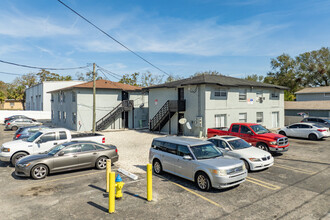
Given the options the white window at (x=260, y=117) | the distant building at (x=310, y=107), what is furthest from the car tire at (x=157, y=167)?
the distant building at (x=310, y=107)

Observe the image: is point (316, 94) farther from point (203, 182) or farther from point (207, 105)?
point (203, 182)

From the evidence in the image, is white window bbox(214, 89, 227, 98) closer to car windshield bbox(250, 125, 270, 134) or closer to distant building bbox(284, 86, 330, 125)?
car windshield bbox(250, 125, 270, 134)

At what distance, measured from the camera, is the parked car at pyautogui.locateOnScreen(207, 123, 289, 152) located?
1298cm

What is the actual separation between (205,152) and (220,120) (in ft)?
47.4

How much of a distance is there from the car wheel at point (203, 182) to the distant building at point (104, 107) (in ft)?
71.9

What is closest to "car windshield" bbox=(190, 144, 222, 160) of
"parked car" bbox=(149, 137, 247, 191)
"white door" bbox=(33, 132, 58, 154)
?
"parked car" bbox=(149, 137, 247, 191)

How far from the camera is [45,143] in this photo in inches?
482

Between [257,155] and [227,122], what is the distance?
13.2 metres

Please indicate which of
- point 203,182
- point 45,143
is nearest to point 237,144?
point 203,182

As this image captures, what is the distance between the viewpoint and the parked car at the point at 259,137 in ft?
42.6

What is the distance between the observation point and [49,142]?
12.3m

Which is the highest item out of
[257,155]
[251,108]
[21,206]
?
[251,108]

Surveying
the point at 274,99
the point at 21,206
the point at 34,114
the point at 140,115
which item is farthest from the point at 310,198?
the point at 34,114

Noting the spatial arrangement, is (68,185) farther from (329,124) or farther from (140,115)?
(329,124)
